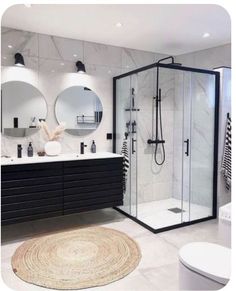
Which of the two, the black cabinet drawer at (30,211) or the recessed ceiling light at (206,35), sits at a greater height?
the recessed ceiling light at (206,35)

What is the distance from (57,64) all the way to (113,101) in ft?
3.17

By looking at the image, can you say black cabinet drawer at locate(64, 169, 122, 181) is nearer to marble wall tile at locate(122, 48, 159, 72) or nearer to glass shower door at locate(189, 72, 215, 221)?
glass shower door at locate(189, 72, 215, 221)

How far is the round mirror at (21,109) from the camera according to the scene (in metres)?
3.25

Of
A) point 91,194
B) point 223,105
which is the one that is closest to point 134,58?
Result: point 223,105

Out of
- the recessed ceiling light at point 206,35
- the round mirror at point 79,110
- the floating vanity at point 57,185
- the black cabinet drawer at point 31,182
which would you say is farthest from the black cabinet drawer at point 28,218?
the recessed ceiling light at point 206,35

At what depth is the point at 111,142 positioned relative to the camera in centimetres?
406

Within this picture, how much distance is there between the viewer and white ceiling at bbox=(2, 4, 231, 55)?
8.90 ft

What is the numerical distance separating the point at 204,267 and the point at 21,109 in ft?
8.92

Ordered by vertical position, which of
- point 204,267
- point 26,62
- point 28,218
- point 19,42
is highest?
point 19,42

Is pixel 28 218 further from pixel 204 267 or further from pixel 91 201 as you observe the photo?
pixel 204 267

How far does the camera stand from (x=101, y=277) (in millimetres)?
2242

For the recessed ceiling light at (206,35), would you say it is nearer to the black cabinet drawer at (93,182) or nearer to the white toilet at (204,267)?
the black cabinet drawer at (93,182)

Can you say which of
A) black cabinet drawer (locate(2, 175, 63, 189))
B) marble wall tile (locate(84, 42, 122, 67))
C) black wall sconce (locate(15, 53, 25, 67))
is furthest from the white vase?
marble wall tile (locate(84, 42, 122, 67))
